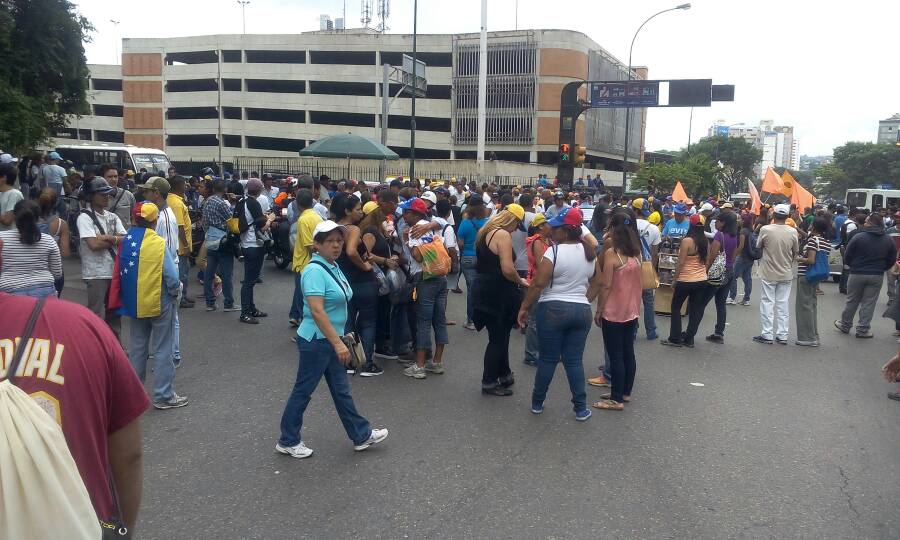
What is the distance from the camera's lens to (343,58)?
5738cm

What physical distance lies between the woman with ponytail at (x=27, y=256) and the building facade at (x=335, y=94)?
49.1m

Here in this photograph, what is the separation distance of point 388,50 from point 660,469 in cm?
5395

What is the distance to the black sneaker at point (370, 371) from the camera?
7.02 metres

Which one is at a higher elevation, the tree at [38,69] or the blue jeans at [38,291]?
the tree at [38,69]

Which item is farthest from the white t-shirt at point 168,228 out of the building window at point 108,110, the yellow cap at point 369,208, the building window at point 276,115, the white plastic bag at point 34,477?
the building window at point 108,110

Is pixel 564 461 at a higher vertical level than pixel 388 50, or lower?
lower

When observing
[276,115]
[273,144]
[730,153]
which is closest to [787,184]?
[273,144]

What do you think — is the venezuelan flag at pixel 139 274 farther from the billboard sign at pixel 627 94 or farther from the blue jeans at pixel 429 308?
the billboard sign at pixel 627 94

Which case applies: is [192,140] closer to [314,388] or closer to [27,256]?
[27,256]

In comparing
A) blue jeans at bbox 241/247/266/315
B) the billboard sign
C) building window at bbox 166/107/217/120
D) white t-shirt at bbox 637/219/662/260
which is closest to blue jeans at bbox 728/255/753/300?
white t-shirt at bbox 637/219/662/260

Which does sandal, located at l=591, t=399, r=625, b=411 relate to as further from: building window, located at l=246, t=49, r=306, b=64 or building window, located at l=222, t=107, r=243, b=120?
building window, located at l=222, t=107, r=243, b=120

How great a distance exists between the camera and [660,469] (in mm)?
4844

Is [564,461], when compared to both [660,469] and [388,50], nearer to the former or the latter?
[660,469]

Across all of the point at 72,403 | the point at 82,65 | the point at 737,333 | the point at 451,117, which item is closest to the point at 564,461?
the point at 72,403
